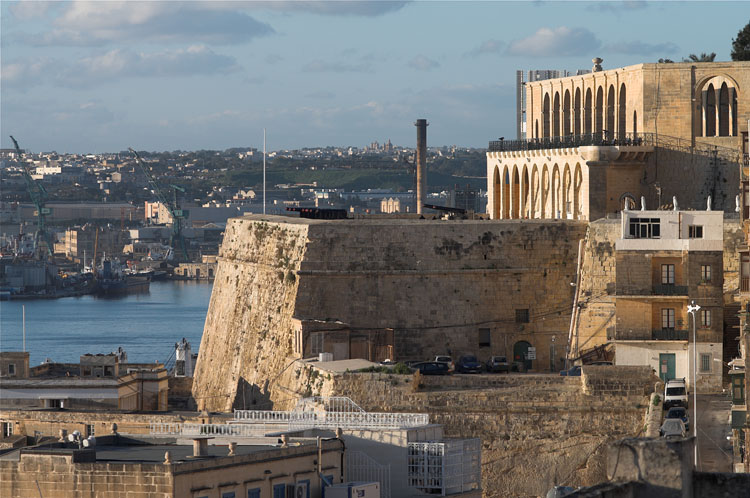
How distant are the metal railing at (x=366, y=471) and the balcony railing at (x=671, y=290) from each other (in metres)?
9.38

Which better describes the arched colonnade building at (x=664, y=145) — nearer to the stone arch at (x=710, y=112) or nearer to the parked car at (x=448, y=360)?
the stone arch at (x=710, y=112)

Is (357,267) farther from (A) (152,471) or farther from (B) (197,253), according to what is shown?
(B) (197,253)

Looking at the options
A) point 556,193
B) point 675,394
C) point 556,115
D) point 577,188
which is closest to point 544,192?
point 556,193

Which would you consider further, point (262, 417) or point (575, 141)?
point (575, 141)

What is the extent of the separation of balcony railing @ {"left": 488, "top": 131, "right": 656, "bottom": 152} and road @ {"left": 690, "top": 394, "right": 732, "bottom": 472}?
7.64 meters

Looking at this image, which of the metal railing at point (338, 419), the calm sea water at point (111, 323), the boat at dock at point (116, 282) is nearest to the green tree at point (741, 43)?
the metal railing at point (338, 419)

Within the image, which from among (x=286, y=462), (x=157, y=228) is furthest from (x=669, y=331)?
(x=157, y=228)

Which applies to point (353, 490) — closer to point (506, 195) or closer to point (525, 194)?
point (525, 194)

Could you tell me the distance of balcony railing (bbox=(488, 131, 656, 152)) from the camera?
34.3 meters

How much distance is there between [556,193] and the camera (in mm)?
36875

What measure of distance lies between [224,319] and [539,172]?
7.82 metres

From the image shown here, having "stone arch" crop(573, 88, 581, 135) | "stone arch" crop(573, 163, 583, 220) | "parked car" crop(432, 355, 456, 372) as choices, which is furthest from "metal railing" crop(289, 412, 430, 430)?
"stone arch" crop(573, 88, 581, 135)

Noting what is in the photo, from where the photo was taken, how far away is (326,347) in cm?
3050

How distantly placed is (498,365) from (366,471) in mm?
10011
